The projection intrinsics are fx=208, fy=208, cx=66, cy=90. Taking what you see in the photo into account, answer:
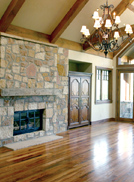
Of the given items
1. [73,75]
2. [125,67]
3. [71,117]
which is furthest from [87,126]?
[125,67]

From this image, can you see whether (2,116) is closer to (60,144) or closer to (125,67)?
(60,144)

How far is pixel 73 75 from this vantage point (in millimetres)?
6820

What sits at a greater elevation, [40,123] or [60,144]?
[40,123]

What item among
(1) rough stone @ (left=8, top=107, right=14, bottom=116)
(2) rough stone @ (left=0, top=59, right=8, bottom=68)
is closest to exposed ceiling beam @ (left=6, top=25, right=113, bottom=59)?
(2) rough stone @ (left=0, top=59, right=8, bottom=68)

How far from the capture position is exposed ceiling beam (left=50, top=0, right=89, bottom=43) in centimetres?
523

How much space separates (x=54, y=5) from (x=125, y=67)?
14.6 ft

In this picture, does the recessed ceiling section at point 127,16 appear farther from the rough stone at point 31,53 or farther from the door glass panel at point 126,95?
the rough stone at point 31,53

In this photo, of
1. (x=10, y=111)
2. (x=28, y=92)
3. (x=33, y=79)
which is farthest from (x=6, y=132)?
(x=33, y=79)

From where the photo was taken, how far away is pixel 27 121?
5.33 meters

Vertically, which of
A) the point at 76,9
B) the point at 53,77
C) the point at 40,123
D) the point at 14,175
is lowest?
the point at 14,175

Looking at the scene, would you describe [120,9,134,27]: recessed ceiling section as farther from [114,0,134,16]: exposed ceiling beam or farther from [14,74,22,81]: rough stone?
[14,74,22,81]: rough stone

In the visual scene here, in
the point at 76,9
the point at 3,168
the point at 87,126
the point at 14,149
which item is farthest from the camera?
the point at 87,126

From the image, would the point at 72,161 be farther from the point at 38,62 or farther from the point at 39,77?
the point at 38,62

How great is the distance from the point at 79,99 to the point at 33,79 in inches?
89.4
